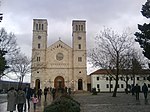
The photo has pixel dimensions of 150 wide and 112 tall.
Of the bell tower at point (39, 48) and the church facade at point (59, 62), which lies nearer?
the bell tower at point (39, 48)

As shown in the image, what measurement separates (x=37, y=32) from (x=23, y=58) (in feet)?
100

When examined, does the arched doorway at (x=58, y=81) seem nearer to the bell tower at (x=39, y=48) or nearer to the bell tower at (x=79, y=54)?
the bell tower at (x=79, y=54)

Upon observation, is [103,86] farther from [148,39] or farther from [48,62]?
[148,39]

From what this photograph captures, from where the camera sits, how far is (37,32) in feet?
284

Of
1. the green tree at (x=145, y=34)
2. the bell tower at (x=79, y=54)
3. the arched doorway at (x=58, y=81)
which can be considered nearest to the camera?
the green tree at (x=145, y=34)

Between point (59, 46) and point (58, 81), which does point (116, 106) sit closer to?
point (58, 81)

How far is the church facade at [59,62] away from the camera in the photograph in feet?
272

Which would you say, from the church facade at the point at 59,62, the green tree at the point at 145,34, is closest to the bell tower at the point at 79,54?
the church facade at the point at 59,62

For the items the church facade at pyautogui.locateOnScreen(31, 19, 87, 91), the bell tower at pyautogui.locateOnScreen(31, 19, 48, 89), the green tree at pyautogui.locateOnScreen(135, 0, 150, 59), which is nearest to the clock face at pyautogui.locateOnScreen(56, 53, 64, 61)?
the church facade at pyautogui.locateOnScreen(31, 19, 87, 91)

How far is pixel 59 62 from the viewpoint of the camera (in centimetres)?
8462

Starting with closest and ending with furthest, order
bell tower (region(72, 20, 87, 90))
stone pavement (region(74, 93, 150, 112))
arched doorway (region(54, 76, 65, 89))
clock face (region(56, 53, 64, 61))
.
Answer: stone pavement (region(74, 93, 150, 112)) < bell tower (region(72, 20, 87, 90)) < arched doorway (region(54, 76, 65, 89)) < clock face (region(56, 53, 64, 61))

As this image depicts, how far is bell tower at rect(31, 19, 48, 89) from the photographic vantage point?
82.1 meters

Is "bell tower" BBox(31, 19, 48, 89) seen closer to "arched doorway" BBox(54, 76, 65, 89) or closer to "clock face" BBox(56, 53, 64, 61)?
"clock face" BBox(56, 53, 64, 61)

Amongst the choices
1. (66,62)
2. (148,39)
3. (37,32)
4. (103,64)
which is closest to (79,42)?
(66,62)
